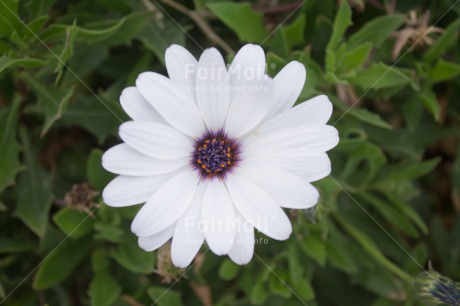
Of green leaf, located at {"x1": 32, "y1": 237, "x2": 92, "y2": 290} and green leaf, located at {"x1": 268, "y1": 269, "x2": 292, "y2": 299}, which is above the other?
green leaf, located at {"x1": 32, "y1": 237, "x2": 92, "y2": 290}

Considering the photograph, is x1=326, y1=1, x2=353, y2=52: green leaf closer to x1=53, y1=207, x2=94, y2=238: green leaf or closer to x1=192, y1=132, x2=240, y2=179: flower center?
x1=192, y1=132, x2=240, y2=179: flower center

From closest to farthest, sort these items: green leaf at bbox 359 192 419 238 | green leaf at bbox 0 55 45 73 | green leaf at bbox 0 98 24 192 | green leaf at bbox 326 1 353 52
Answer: green leaf at bbox 0 55 45 73, green leaf at bbox 326 1 353 52, green leaf at bbox 0 98 24 192, green leaf at bbox 359 192 419 238

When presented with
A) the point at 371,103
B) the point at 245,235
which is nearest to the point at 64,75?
the point at 245,235

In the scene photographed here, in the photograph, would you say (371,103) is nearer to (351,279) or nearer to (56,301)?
(351,279)

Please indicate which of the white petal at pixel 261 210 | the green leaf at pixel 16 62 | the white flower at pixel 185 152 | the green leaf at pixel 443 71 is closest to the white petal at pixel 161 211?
the white flower at pixel 185 152

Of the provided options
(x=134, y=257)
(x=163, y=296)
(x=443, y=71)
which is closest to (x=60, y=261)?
(x=134, y=257)

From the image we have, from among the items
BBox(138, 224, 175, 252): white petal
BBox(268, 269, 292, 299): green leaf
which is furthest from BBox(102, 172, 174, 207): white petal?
BBox(268, 269, 292, 299): green leaf

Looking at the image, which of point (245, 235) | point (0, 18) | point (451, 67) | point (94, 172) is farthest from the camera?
point (451, 67)
